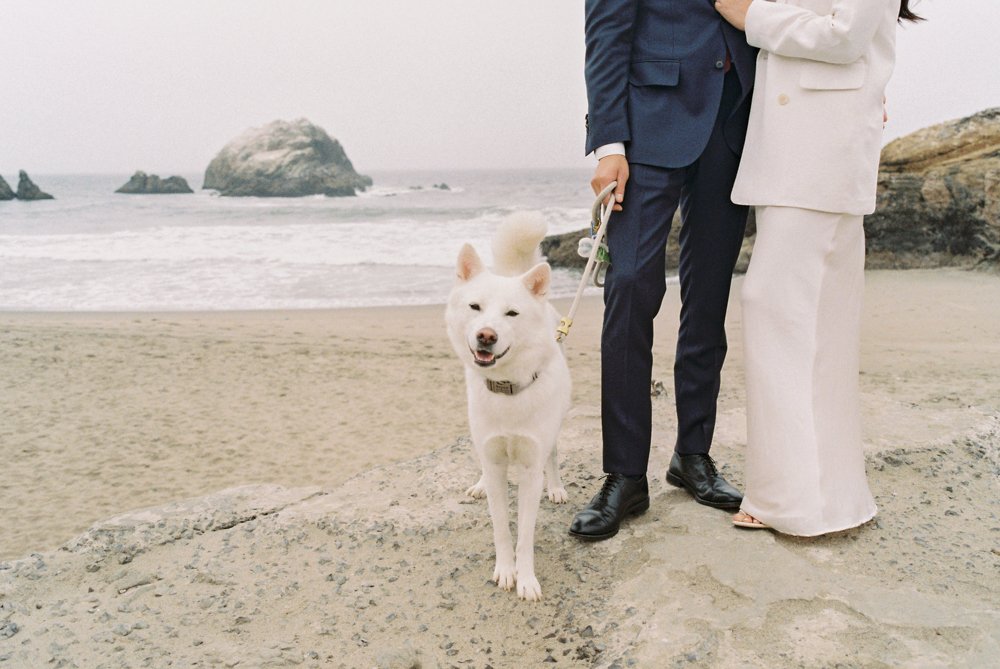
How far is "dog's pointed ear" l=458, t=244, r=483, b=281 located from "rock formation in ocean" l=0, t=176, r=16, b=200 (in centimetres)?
3164

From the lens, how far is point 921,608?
6.07 ft

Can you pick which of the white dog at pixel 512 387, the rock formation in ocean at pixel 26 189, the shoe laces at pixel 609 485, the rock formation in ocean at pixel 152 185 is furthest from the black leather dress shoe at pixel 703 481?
the rock formation in ocean at pixel 152 185

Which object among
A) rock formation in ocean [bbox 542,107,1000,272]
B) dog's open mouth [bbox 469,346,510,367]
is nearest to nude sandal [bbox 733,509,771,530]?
dog's open mouth [bbox 469,346,510,367]

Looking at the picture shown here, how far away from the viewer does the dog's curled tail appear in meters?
2.55

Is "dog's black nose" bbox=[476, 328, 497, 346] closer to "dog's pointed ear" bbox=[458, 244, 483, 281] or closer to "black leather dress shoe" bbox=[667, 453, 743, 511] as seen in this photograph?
"dog's pointed ear" bbox=[458, 244, 483, 281]

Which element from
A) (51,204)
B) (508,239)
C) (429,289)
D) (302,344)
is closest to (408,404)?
(302,344)

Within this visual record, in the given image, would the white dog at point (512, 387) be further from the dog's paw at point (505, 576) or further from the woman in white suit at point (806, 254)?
the woman in white suit at point (806, 254)

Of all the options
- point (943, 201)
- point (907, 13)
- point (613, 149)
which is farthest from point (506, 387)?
point (943, 201)

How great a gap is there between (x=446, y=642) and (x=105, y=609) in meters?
1.11

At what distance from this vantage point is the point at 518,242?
8.48 feet

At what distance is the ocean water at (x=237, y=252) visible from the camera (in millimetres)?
9555

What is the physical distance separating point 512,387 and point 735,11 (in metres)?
1.35

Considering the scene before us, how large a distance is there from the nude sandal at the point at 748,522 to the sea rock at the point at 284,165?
32.5 meters

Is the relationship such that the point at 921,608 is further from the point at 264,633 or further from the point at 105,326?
the point at 105,326
